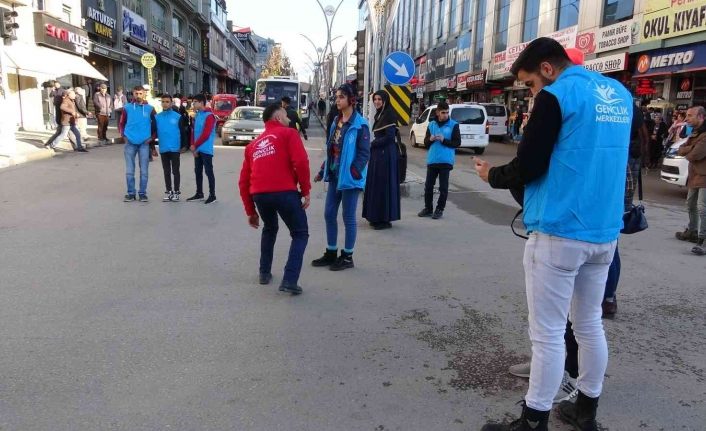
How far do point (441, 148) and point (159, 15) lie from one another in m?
36.3

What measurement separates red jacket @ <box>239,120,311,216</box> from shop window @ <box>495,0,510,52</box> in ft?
96.5

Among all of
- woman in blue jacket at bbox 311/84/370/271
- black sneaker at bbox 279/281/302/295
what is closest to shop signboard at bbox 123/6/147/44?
woman in blue jacket at bbox 311/84/370/271

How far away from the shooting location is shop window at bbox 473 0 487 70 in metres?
35.6

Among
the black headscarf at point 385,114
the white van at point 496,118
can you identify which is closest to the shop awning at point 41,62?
the black headscarf at point 385,114

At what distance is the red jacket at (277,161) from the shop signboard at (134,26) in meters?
29.5

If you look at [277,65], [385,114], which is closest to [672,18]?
[385,114]

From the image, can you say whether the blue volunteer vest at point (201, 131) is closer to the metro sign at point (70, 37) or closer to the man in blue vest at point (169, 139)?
the man in blue vest at point (169, 139)

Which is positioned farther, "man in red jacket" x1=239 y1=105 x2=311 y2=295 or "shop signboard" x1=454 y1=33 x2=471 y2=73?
"shop signboard" x1=454 y1=33 x2=471 y2=73

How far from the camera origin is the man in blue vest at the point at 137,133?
8.97 metres

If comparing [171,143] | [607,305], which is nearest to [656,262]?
[607,305]

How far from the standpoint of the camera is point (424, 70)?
5381 centimetres

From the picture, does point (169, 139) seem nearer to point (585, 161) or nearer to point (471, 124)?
point (585, 161)

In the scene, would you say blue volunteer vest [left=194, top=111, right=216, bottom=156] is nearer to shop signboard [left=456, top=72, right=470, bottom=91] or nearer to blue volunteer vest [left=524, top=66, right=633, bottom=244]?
blue volunteer vest [left=524, top=66, right=633, bottom=244]

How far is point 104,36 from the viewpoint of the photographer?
2756cm
